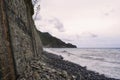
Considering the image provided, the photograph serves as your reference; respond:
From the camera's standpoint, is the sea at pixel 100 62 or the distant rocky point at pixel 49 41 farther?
the distant rocky point at pixel 49 41

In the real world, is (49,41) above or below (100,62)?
above

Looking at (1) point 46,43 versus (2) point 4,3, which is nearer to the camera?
(2) point 4,3

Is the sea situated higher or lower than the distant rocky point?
lower

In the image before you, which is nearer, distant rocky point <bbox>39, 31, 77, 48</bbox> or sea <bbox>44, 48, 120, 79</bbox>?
sea <bbox>44, 48, 120, 79</bbox>

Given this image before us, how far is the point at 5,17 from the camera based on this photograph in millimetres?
6078

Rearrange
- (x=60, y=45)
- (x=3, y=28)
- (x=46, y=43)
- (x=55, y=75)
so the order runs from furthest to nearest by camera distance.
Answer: (x=60, y=45), (x=46, y=43), (x=55, y=75), (x=3, y=28)

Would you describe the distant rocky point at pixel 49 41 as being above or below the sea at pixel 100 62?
above

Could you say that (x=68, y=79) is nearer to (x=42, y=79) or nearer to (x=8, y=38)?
(x=42, y=79)

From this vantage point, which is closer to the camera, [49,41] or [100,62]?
[100,62]

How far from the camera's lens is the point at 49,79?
783cm

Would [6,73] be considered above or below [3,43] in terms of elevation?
below

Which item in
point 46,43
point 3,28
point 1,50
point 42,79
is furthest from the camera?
point 46,43

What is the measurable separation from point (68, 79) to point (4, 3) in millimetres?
4454

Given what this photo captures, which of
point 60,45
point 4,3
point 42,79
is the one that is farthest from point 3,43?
point 60,45
